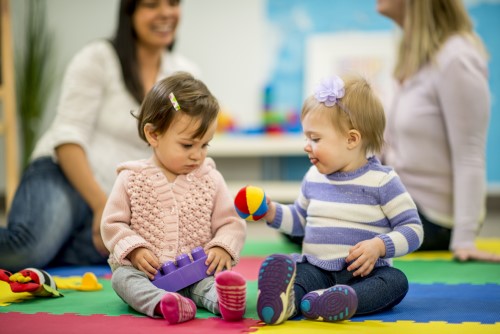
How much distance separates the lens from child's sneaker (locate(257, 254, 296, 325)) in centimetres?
121

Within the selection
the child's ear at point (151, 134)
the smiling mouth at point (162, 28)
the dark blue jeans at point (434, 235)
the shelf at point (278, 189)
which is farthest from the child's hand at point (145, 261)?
the shelf at point (278, 189)

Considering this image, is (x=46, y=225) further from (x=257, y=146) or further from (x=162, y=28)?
(x=257, y=146)

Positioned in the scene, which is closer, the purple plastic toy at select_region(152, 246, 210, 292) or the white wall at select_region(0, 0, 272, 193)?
the purple plastic toy at select_region(152, 246, 210, 292)

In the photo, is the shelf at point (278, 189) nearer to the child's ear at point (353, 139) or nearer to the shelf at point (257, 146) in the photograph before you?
the shelf at point (257, 146)

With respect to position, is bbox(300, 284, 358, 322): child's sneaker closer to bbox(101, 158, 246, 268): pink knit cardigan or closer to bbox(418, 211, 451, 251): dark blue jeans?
bbox(101, 158, 246, 268): pink knit cardigan

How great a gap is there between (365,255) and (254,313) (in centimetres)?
25

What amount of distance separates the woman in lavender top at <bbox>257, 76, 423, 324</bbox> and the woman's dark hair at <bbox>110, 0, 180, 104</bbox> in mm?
849

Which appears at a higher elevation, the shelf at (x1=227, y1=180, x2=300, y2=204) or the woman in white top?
the woman in white top

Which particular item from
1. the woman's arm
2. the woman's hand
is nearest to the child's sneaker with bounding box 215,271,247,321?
the woman's arm

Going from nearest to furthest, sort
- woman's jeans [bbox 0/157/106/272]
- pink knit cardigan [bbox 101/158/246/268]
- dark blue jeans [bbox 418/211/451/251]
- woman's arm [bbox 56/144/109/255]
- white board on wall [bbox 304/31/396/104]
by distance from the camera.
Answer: pink knit cardigan [bbox 101/158/246/268]
woman's jeans [bbox 0/157/106/272]
woman's arm [bbox 56/144/109/255]
dark blue jeans [bbox 418/211/451/251]
white board on wall [bbox 304/31/396/104]

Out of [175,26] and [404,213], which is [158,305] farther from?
[175,26]

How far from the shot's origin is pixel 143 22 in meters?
2.14

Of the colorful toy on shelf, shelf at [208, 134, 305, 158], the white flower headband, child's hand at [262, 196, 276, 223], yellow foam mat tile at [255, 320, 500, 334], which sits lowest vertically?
shelf at [208, 134, 305, 158]

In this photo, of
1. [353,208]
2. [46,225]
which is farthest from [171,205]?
[46,225]
